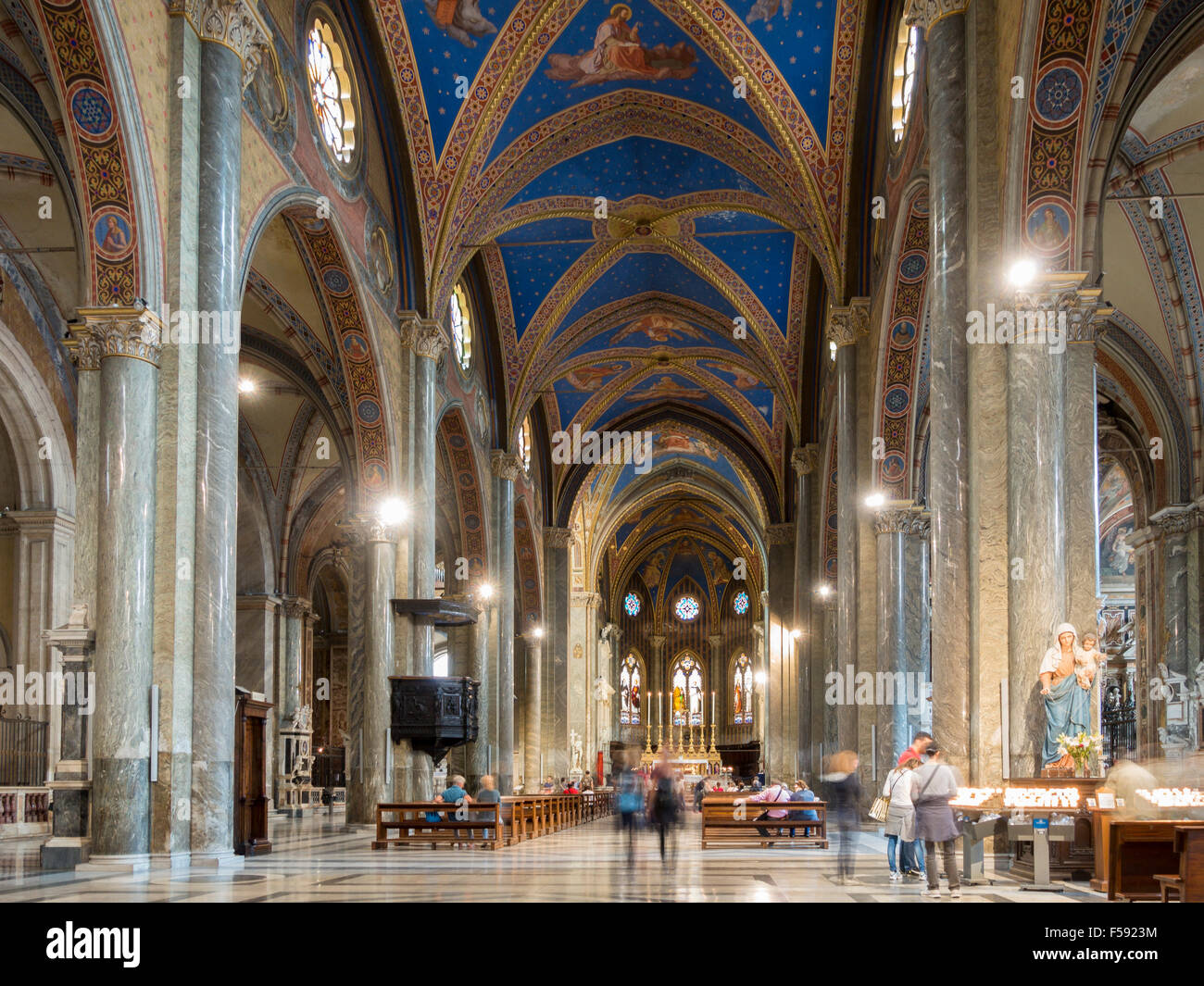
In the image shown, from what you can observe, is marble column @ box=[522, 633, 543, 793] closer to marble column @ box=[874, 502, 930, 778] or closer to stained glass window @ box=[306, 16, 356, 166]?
marble column @ box=[874, 502, 930, 778]

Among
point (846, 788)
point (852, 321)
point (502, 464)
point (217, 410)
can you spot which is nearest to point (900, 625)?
point (852, 321)

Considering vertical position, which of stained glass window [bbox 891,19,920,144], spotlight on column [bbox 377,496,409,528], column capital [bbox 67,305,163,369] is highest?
stained glass window [bbox 891,19,920,144]

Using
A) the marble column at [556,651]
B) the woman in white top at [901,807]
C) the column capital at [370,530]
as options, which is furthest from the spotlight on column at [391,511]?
the marble column at [556,651]

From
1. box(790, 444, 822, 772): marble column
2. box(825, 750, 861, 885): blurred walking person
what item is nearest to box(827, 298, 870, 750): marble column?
box(825, 750, 861, 885): blurred walking person

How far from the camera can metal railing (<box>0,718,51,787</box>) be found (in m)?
20.5

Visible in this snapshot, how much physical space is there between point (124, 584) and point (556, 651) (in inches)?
1054

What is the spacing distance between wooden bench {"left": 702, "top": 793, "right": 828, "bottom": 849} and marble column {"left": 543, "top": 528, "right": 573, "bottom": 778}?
19.6 meters

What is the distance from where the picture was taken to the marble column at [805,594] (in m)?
30.4

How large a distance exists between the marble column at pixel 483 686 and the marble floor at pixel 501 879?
10.9 meters

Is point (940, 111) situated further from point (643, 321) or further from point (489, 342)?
point (643, 321)

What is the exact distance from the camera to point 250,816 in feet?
48.9

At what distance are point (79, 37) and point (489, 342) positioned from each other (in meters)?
18.3

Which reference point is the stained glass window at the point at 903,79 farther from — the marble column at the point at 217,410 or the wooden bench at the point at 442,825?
the wooden bench at the point at 442,825

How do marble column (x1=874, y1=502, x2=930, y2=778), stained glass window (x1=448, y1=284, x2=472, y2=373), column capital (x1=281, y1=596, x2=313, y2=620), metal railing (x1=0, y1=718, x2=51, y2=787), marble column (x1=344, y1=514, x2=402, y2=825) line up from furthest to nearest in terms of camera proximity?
column capital (x1=281, y1=596, x2=313, y2=620), stained glass window (x1=448, y1=284, x2=472, y2=373), metal railing (x1=0, y1=718, x2=51, y2=787), marble column (x1=344, y1=514, x2=402, y2=825), marble column (x1=874, y1=502, x2=930, y2=778)
